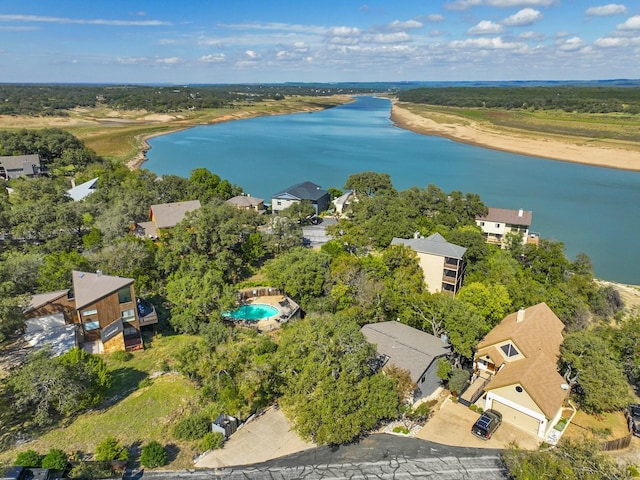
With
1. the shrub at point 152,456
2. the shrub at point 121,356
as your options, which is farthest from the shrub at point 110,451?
the shrub at point 121,356

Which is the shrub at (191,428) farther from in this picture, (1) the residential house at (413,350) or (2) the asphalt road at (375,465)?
(1) the residential house at (413,350)

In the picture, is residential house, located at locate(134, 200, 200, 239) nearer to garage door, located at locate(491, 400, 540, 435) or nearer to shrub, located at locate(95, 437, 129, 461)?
shrub, located at locate(95, 437, 129, 461)

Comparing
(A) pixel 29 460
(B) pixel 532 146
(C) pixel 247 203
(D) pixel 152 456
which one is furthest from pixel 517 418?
(B) pixel 532 146

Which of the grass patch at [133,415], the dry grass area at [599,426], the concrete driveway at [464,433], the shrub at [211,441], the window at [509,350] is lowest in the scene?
the dry grass area at [599,426]

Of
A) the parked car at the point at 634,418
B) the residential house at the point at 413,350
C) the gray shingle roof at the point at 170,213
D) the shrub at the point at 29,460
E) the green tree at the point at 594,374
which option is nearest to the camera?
the shrub at the point at 29,460

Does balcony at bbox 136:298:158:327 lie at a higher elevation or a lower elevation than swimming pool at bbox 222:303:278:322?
higher

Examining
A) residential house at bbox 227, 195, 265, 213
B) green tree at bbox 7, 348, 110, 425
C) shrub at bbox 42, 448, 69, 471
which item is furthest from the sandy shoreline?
shrub at bbox 42, 448, 69, 471
